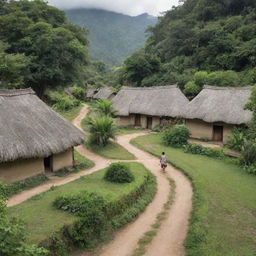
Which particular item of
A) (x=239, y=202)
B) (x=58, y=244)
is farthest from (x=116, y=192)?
(x=239, y=202)

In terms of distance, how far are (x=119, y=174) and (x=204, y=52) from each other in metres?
37.9

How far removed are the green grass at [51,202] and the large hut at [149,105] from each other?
14.8 metres

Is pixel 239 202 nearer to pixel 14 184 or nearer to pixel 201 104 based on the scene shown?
pixel 14 184

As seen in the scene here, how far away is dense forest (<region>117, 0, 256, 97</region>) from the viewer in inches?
1598

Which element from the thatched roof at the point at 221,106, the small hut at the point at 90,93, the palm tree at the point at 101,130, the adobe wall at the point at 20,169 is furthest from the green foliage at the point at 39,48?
the small hut at the point at 90,93

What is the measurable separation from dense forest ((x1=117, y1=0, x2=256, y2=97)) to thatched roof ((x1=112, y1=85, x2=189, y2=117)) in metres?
5.52

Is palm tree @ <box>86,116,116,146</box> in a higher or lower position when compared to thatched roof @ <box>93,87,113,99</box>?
lower

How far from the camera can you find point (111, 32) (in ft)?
438

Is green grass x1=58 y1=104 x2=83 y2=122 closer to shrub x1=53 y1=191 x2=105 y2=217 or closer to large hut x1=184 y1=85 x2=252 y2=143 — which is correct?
large hut x1=184 y1=85 x2=252 y2=143

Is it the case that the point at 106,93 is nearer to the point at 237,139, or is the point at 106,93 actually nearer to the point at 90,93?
the point at 90,93

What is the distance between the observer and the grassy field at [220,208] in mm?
9602

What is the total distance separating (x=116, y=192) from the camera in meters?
12.8

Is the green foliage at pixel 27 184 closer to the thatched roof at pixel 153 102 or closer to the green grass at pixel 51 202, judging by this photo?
the green grass at pixel 51 202

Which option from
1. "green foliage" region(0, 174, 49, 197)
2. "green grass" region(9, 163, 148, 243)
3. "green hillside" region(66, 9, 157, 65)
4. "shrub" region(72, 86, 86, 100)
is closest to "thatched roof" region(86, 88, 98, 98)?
"shrub" region(72, 86, 86, 100)
